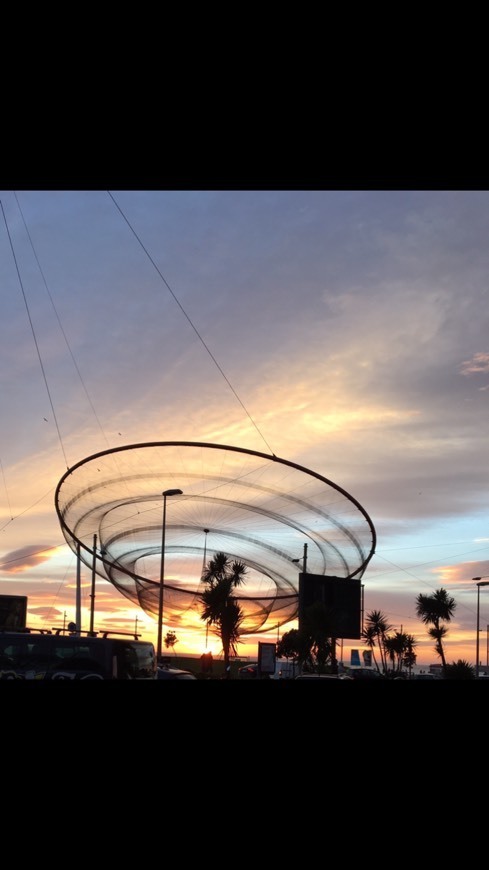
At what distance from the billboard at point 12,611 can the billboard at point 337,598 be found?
1302cm

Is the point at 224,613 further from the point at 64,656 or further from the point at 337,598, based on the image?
the point at 64,656

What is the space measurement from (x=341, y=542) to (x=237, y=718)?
65.3 metres

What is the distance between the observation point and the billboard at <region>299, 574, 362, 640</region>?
1603 inches

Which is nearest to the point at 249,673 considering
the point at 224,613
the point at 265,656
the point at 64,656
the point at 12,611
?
the point at 224,613

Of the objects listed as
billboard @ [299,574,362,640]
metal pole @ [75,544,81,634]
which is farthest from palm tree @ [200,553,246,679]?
metal pole @ [75,544,81,634]

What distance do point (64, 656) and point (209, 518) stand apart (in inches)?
1956

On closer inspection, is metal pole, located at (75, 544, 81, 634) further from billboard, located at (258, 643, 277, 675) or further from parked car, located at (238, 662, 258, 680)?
billboard, located at (258, 643, 277, 675)

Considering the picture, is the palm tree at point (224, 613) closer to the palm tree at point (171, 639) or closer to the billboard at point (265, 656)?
the billboard at point (265, 656)

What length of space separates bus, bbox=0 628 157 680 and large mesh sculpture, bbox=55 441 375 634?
2727 cm

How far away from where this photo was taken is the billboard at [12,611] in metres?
34.4

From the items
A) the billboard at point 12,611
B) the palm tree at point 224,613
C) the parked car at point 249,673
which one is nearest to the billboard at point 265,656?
the billboard at point 12,611

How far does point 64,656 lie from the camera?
883 inches
